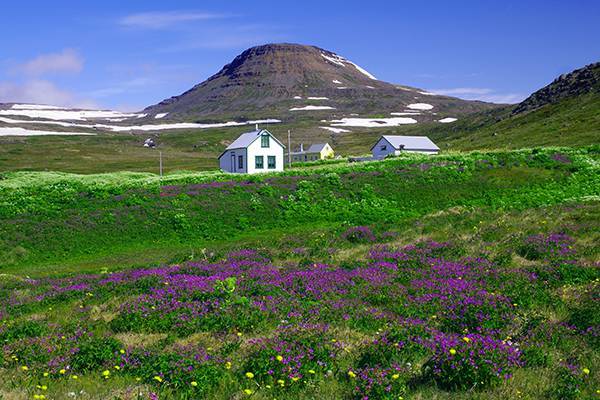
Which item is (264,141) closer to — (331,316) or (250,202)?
(250,202)

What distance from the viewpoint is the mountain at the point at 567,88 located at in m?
143

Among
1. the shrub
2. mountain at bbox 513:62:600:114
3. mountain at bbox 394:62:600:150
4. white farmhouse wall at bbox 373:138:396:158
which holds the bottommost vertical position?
the shrub

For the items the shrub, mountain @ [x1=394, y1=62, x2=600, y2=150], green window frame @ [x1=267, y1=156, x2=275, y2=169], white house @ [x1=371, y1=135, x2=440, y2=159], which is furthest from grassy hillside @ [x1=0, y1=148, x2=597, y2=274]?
white house @ [x1=371, y1=135, x2=440, y2=159]

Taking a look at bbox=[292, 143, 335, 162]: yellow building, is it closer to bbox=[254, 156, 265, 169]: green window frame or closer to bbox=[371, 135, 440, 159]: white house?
bbox=[371, 135, 440, 159]: white house

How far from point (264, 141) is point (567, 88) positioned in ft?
376

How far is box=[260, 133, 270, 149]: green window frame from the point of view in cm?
7366

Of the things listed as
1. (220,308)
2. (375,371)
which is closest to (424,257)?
(220,308)

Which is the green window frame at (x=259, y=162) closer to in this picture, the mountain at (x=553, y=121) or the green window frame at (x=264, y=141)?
the green window frame at (x=264, y=141)

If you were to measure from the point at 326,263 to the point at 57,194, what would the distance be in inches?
1219

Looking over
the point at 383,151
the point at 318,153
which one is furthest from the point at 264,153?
the point at 318,153

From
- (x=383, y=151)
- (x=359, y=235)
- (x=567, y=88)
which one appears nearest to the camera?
(x=359, y=235)

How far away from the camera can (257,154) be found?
73.5m

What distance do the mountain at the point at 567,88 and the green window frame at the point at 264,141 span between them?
3947 inches

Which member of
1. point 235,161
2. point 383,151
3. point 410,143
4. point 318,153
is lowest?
point 235,161
